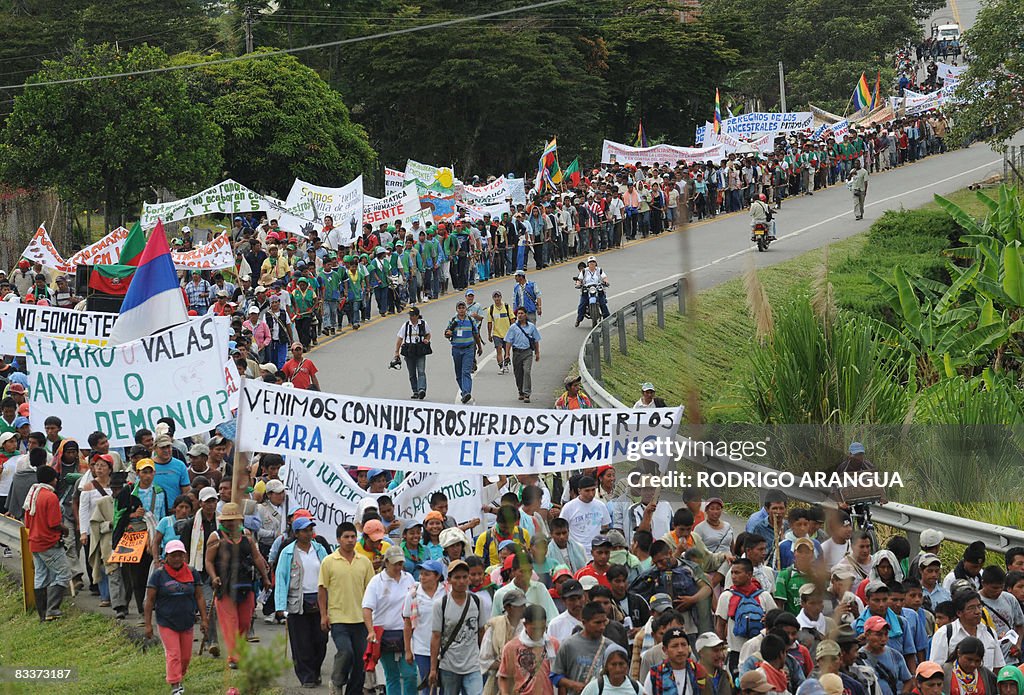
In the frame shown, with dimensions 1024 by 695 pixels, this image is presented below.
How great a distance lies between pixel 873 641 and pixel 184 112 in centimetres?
3062

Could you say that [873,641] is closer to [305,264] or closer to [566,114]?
[305,264]

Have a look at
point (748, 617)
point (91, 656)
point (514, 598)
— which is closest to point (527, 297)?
point (91, 656)

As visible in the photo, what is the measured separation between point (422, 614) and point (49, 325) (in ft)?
23.8

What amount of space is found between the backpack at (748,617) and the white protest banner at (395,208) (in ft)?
70.3

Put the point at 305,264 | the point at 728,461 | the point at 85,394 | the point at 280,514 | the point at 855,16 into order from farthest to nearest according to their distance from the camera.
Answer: the point at 855,16 → the point at 305,264 → the point at 728,461 → the point at 85,394 → the point at 280,514

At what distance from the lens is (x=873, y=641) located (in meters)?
8.53

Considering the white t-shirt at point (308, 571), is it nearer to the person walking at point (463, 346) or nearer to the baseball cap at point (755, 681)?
the baseball cap at point (755, 681)

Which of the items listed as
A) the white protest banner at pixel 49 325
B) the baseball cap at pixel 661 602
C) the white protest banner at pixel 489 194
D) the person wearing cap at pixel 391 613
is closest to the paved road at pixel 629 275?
the white protest banner at pixel 489 194

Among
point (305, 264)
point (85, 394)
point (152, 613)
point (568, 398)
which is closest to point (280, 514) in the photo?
point (152, 613)

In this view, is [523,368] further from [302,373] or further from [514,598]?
[514,598]

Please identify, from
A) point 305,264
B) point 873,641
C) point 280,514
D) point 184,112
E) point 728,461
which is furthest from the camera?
point 184,112

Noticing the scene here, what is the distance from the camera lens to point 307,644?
10648 mm

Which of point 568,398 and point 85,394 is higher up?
point 85,394

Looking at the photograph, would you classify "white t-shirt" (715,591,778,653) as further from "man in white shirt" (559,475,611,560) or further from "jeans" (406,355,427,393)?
"jeans" (406,355,427,393)
